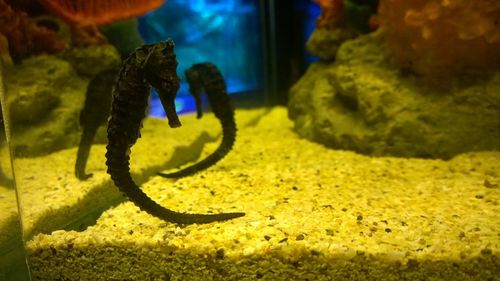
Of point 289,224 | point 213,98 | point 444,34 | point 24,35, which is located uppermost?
point 24,35

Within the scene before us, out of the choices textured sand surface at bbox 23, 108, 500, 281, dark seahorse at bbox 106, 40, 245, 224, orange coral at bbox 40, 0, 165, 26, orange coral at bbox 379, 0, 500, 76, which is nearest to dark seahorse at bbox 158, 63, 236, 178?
textured sand surface at bbox 23, 108, 500, 281

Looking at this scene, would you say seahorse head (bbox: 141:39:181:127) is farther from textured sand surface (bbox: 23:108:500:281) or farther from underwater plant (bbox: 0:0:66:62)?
underwater plant (bbox: 0:0:66:62)

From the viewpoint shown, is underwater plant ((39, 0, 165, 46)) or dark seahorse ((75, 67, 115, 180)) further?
underwater plant ((39, 0, 165, 46))

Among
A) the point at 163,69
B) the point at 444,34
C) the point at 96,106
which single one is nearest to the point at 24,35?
the point at 96,106

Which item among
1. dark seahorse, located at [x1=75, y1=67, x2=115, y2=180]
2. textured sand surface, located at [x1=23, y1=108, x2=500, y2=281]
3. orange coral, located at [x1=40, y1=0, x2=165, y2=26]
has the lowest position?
textured sand surface, located at [x1=23, y1=108, x2=500, y2=281]

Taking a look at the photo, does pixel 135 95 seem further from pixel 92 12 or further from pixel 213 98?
pixel 92 12

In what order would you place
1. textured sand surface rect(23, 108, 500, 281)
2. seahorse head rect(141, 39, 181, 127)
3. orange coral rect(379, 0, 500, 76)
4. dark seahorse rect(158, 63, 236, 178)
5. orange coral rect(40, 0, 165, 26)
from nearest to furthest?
1. textured sand surface rect(23, 108, 500, 281)
2. seahorse head rect(141, 39, 181, 127)
3. orange coral rect(379, 0, 500, 76)
4. dark seahorse rect(158, 63, 236, 178)
5. orange coral rect(40, 0, 165, 26)
